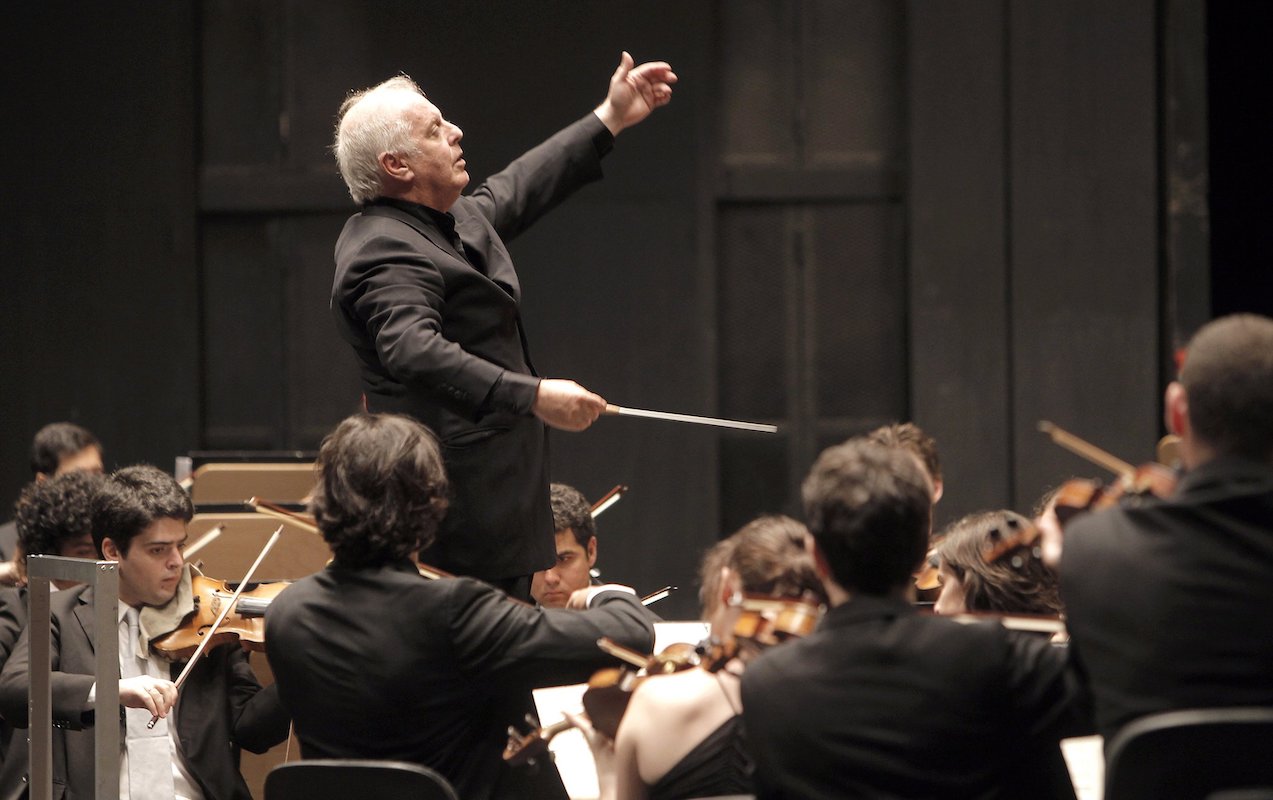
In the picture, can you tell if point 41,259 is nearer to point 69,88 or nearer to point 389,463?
point 69,88

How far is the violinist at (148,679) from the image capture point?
2444 millimetres

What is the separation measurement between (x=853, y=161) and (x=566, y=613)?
422 cm

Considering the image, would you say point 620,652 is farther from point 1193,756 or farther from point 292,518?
point 292,518

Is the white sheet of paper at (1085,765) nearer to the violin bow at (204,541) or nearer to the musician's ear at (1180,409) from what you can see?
the musician's ear at (1180,409)

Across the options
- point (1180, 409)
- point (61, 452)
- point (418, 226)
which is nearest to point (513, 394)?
point (418, 226)

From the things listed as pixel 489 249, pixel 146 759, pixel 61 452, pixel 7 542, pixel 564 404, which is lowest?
pixel 146 759

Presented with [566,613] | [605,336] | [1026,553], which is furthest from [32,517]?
[605,336]

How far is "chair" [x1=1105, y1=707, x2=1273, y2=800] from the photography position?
1443 millimetres

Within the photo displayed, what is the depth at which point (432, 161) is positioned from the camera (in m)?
2.51

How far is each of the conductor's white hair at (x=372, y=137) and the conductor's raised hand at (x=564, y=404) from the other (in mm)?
556

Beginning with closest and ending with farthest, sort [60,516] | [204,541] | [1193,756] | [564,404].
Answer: [1193,756] < [564,404] < [60,516] < [204,541]

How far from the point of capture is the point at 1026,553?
6.75 ft

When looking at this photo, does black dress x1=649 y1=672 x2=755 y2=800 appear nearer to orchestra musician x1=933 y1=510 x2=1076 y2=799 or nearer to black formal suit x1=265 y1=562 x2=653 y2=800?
black formal suit x1=265 y1=562 x2=653 y2=800

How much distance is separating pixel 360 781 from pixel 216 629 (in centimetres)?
103
